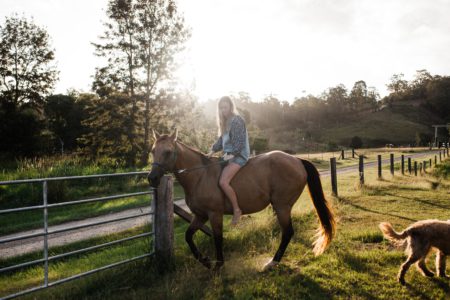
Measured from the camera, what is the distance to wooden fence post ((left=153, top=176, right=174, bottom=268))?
5387mm

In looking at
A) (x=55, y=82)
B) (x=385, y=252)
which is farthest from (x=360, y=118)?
(x=385, y=252)

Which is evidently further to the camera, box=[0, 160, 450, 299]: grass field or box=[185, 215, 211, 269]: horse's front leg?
box=[185, 215, 211, 269]: horse's front leg

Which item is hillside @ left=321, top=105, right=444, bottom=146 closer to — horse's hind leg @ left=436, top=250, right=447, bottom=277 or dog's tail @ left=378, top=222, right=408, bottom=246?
dog's tail @ left=378, top=222, right=408, bottom=246

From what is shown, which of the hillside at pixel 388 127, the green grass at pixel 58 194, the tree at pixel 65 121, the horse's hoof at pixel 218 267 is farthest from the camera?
the hillside at pixel 388 127

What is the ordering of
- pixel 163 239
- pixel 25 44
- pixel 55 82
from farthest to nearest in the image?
pixel 55 82 < pixel 25 44 < pixel 163 239

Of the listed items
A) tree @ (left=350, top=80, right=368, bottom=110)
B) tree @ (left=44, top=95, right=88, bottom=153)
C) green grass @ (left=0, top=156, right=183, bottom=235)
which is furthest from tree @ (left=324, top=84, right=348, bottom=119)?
green grass @ (left=0, top=156, right=183, bottom=235)

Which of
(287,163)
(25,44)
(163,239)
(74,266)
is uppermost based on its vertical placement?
(25,44)

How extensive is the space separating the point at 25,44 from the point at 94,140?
14.5 metres

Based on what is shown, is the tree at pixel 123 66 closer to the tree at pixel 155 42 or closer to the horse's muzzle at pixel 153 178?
the tree at pixel 155 42

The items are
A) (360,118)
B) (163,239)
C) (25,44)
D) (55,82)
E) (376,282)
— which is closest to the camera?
(376,282)

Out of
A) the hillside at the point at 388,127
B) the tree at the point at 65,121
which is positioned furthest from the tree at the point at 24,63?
the hillside at the point at 388,127

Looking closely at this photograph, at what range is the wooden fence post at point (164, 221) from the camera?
5.39m

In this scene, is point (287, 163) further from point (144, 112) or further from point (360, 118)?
point (360, 118)

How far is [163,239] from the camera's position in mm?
5395
